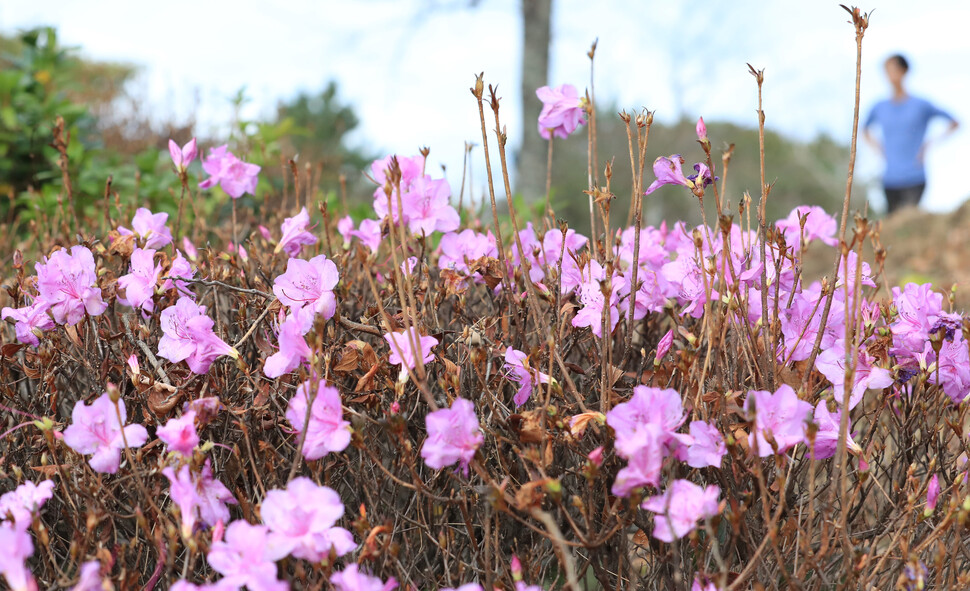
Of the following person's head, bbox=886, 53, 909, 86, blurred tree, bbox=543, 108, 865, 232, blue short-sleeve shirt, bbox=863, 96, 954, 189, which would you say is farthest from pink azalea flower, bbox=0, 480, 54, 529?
blurred tree, bbox=543, 108, 865, 232

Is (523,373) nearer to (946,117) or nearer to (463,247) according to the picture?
(463,247)

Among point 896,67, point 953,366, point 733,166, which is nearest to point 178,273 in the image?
point 953,366

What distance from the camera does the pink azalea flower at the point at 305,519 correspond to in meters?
1.14

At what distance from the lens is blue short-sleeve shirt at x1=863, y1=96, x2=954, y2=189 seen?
839 cm

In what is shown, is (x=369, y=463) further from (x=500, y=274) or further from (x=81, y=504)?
(x=81, y=504)

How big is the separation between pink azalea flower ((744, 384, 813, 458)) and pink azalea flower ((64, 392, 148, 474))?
39.7 inches

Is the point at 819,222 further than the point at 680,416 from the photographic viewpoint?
Yes

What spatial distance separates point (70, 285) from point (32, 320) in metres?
0.12

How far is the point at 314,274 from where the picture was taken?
1454 mm

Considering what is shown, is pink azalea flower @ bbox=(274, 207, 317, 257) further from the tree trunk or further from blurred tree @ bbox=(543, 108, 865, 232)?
blurred tree @ bbox=(543, 108, 865, 232)

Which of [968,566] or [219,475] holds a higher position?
[219,475]

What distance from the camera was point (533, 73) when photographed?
10.5 metres

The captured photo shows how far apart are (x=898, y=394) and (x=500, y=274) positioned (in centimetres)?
86

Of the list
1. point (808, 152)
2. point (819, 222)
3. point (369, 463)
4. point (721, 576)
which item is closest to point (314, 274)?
point (369, 463)
